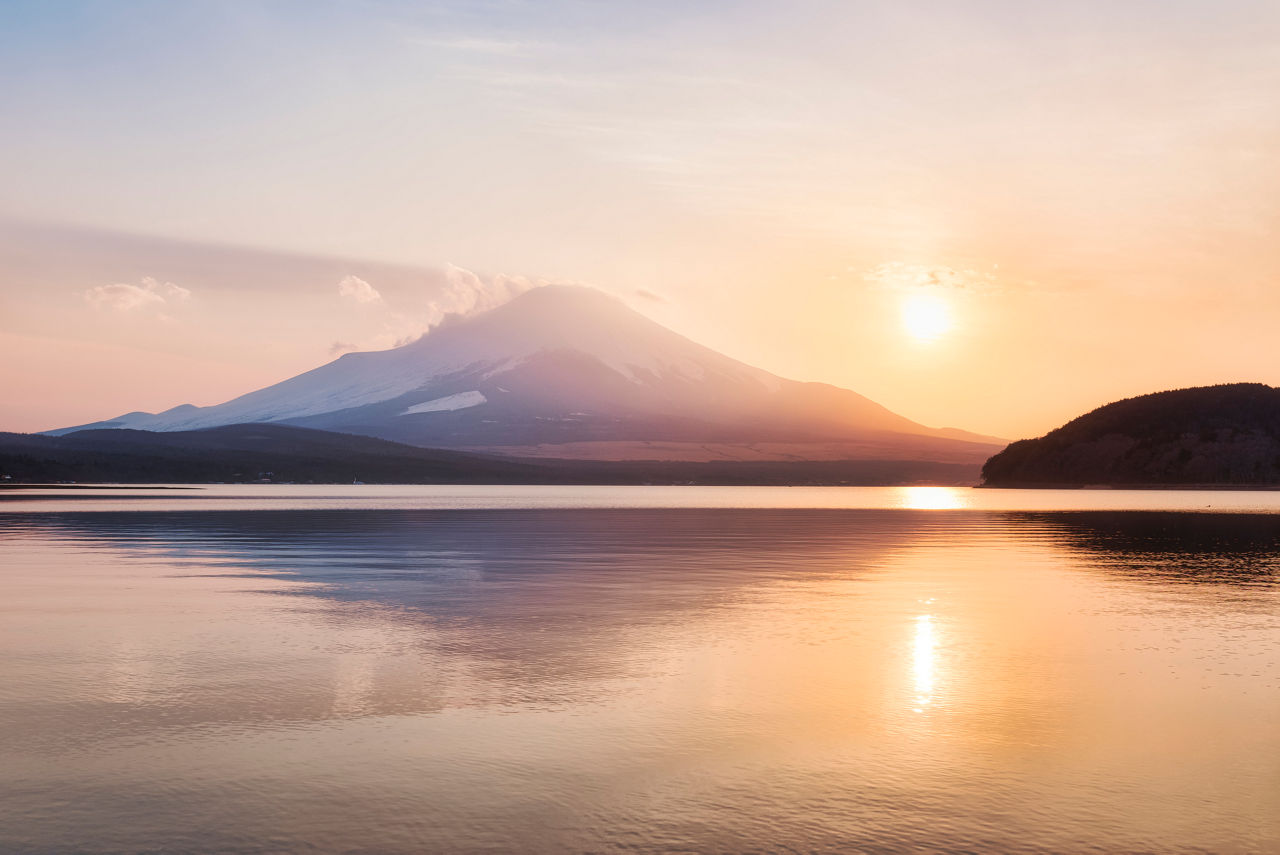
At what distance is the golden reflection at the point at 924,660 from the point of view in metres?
16.7

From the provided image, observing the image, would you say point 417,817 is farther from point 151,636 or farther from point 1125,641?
point 1125,641

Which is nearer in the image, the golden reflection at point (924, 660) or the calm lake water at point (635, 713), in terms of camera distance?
the calm lake water at point (635, 713)

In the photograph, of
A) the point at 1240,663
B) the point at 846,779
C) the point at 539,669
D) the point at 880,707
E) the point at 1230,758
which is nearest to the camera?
the point at 846,779

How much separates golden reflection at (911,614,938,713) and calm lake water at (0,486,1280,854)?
0.11 m

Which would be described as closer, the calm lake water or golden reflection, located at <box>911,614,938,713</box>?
the calm lake water

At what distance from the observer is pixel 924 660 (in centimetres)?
1988

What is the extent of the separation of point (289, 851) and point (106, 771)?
3.79 meters

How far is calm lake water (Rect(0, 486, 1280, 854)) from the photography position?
10.6m

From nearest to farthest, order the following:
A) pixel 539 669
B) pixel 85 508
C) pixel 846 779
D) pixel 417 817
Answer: pixel 417 817
pixel 846 779
pixel 539 669
pixel 85 508

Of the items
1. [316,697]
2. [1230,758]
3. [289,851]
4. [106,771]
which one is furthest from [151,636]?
[1230,758]

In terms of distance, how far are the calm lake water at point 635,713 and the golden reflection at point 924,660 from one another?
0.38 ft

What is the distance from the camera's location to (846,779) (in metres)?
12.2

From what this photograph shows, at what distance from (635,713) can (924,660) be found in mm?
6885

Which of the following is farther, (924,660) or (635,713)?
(924,660)
